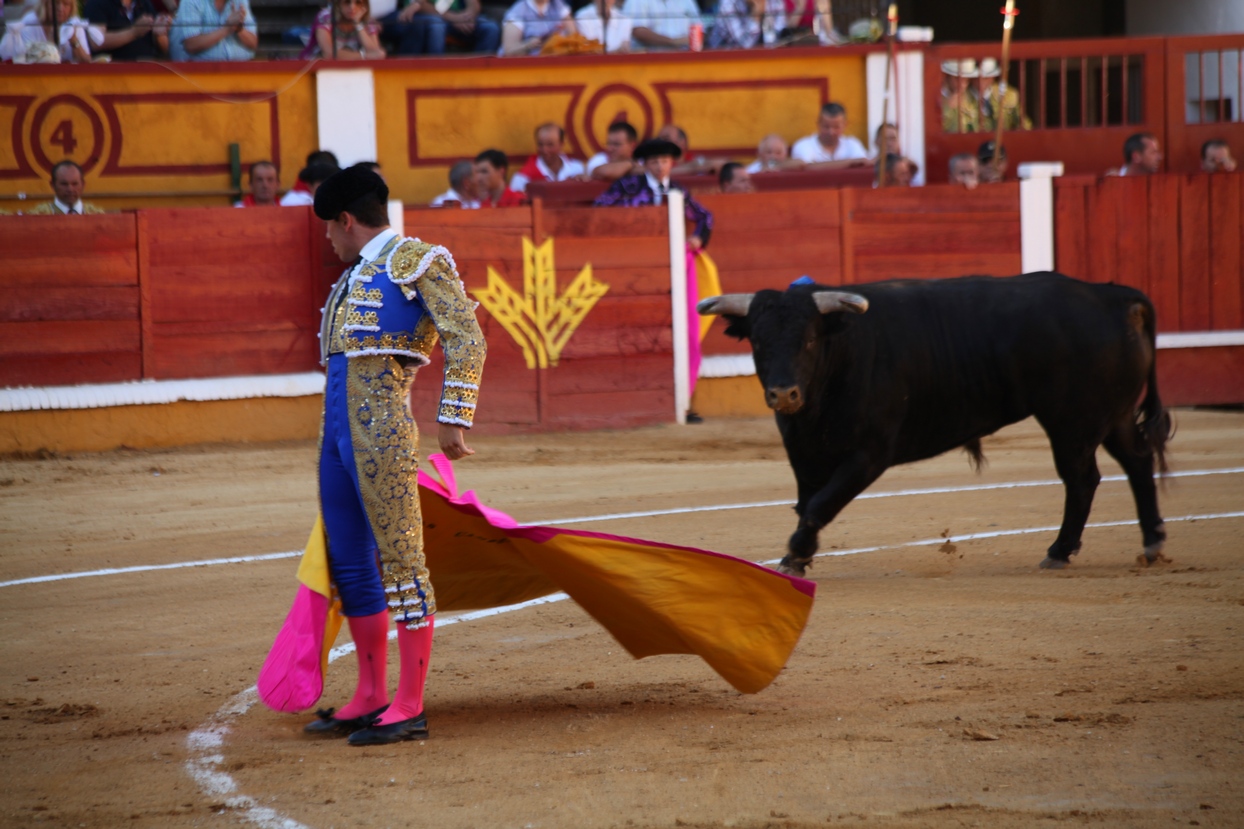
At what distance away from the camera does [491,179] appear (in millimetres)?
9000

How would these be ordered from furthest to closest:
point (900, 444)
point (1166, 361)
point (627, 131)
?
point (1166, 361) → point (627, 131) → point (900, 444)

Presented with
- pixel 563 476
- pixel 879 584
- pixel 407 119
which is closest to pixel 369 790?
pixel 879 584

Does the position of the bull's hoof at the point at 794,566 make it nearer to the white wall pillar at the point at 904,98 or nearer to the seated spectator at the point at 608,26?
the white wall pillar at the point at 904,98

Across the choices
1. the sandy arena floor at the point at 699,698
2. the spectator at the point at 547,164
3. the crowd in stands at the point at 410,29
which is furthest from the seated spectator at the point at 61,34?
the sandy arena floor at the point at 699,698

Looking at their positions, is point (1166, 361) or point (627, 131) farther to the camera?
point (1166, 361)

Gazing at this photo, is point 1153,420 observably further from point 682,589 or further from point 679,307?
point 679,307

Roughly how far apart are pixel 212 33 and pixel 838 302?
642cm

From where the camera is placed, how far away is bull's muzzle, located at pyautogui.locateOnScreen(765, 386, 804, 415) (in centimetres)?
465

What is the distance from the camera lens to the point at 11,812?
108 inches

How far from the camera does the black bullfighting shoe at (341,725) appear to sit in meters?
3.25

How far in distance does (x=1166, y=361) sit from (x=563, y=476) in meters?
4.89

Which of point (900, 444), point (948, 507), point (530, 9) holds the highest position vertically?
point (530, 9)

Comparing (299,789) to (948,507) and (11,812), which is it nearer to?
(11,812)

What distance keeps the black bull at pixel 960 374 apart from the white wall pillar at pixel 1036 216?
4664 millimetres
